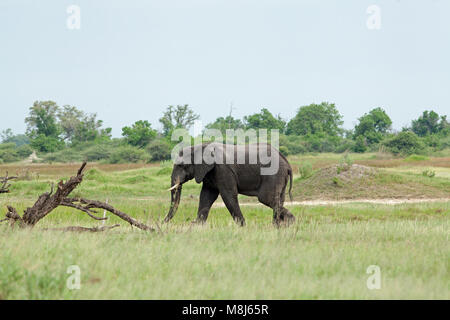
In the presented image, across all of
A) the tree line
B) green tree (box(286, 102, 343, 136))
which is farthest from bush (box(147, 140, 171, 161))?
green tree (box(286, 102, 343, 136))

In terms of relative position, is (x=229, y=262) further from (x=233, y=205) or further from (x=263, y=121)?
(x=263, y=121)

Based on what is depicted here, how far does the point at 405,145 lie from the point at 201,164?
163 feet

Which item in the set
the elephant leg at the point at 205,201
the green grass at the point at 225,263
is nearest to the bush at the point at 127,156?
the elephant leg at the point at 205,201

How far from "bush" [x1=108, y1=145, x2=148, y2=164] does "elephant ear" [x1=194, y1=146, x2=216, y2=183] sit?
4982 cm

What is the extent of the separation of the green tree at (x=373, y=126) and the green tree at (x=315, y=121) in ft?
18.6

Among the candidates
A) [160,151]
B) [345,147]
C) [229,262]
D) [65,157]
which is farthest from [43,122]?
[229,262]

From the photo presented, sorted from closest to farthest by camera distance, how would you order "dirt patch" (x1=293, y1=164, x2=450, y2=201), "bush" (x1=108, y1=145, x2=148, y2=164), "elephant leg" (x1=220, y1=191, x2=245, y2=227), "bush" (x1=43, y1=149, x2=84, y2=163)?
"elephant leg" (x1=220, y1=191, x2=245, y2=227) < "dirt patch" (x1=293, y1=164, x2=450, y2=201) < "bush" (x1=108, y1=145, x2=148, y2=164) < "bush" (x1=43, y1=149, x2=84, y2=163)

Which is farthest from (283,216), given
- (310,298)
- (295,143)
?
(295,143)

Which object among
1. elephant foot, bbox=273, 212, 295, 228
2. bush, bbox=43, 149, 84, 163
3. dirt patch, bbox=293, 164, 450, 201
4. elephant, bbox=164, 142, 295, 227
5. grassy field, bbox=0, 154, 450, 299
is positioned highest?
elephant, bbox=164, 142, 295, 227

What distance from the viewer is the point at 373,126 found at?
7912cm

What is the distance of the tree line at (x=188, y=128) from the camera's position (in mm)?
63688

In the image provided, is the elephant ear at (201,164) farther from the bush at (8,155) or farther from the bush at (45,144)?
the bush at (45,144)

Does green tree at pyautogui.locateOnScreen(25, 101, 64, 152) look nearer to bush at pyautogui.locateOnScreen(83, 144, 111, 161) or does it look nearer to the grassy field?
bush at pyautogui.locateOnScreen(83, 144, 111, 161)

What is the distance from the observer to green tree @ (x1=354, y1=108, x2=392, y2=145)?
2963 inches
